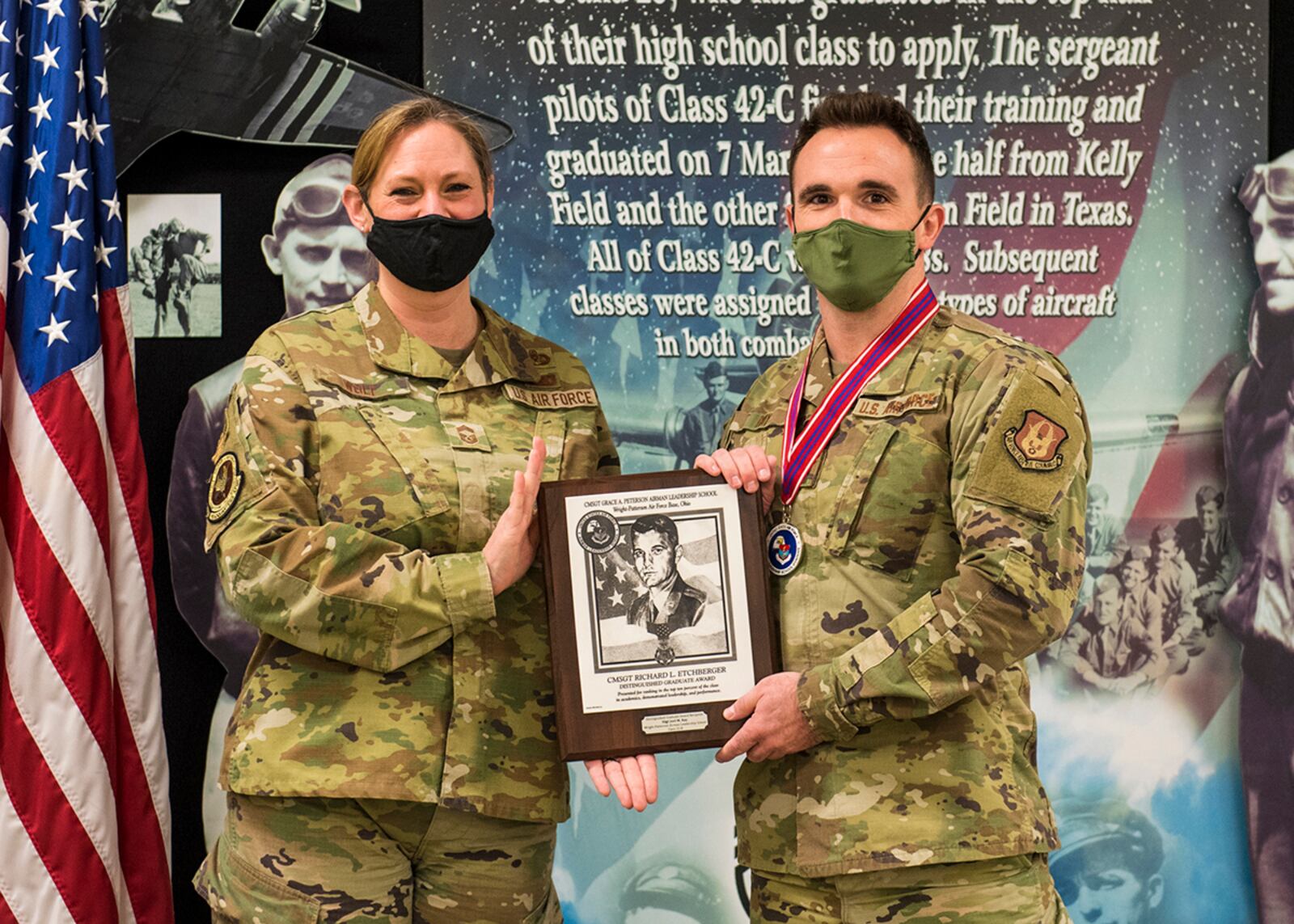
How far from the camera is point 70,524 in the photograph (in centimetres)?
276

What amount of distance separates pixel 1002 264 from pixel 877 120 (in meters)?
1.39

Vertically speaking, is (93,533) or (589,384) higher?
(589,384)

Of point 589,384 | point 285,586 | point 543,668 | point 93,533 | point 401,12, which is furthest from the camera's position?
point 401,12

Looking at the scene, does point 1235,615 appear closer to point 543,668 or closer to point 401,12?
point 543,668

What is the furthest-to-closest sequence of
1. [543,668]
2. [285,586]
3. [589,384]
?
[589,384]
[543,668]
[285,586]

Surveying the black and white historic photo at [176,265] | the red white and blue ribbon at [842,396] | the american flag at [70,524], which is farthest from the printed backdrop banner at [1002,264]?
the red white and blue ribbon at [842,396]

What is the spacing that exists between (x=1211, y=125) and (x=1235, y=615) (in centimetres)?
127

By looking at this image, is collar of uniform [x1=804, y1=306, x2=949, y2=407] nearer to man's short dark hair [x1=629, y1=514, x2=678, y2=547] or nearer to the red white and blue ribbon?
the red white and blue ribbon

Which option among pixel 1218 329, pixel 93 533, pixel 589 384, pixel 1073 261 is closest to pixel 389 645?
pixel 589 384

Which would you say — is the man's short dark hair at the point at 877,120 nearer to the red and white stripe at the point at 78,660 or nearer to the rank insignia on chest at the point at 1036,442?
the rank insignia on chest at the point at 1036,442

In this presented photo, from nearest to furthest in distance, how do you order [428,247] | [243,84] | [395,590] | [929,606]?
[929,606], [395,590], [428,247], [243,84]

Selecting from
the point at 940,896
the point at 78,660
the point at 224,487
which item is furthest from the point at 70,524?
the point at 940,896

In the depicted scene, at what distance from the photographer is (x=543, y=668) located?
2.24m

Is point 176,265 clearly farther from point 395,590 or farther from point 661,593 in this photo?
point 661,593
